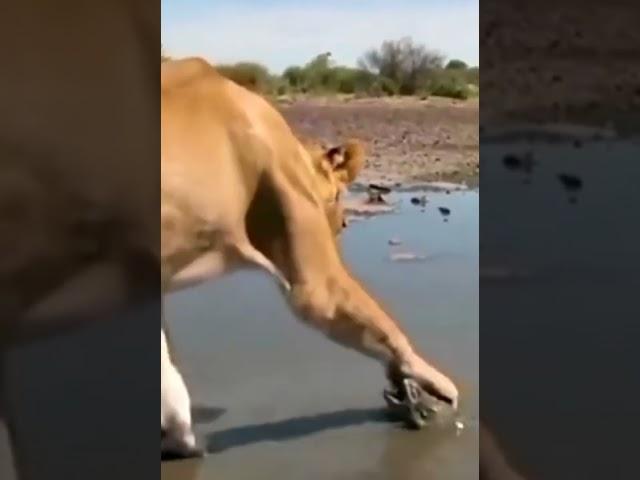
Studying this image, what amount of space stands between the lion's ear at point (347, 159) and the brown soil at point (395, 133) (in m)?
0.01

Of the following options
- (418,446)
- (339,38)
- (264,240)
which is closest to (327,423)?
(418,446)

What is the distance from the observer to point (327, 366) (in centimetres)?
156

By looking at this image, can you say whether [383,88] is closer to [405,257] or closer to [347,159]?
[347,159]

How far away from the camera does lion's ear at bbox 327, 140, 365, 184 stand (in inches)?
61.9

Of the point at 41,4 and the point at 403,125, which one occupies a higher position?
the point at 41,4

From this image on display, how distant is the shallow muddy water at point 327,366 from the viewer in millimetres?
1535

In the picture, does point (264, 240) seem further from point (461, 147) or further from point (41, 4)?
point (41, 4)
